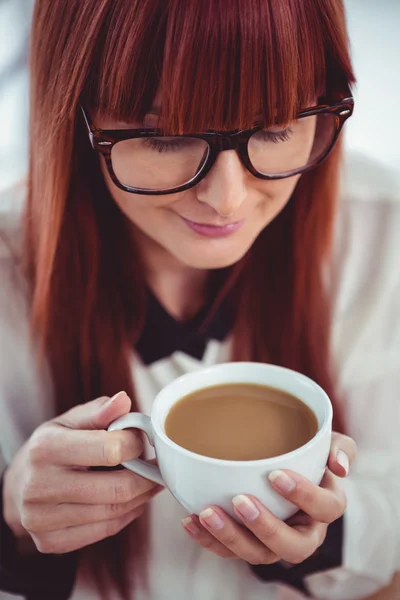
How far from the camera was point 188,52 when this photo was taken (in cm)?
62

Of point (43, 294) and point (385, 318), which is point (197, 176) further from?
point (385, 318)

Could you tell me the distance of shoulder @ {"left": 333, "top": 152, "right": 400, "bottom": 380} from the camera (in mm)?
1206

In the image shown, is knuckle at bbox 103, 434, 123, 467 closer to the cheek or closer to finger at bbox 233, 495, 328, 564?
finger at bbox 233, 495, 328, 564

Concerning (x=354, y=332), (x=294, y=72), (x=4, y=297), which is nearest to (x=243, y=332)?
(x=354, y=332)

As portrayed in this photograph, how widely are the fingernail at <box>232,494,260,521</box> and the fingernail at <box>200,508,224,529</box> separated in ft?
0.08

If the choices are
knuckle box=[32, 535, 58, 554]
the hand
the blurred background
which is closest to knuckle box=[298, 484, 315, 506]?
the hand

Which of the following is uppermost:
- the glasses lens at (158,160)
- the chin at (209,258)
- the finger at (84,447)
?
the glasses lens at (158,160)

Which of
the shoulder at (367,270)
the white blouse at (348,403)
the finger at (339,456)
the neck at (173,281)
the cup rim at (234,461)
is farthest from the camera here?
the shoulder at (367,270)

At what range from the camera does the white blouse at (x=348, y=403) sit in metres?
0.91

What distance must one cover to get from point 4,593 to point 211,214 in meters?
0.60

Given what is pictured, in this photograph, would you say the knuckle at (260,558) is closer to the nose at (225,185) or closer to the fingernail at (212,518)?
the fingernail at (212,518)

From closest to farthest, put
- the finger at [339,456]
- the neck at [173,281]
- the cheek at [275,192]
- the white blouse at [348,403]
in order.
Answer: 1. the finger at [339,456]
2. the cheek at [275,192]
3. the white blouse at [348,403]
4. the neck at [173,281]

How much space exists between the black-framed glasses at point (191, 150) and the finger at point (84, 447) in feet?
0.97

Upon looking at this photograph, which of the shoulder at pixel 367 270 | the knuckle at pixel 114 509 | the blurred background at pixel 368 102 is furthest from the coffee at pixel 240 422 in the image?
the blurred background at pixel 368 102
